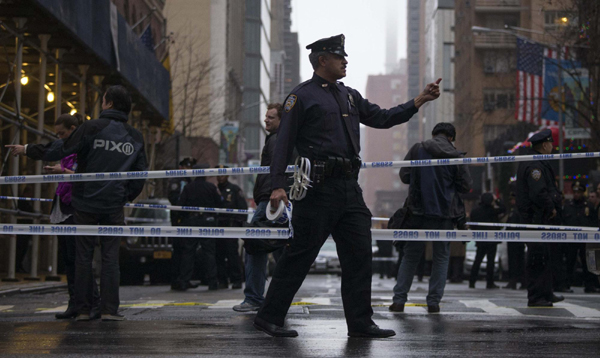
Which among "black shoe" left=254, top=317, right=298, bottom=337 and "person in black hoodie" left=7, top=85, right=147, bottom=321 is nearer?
"black shoe" left=254, top=317, right=298, bottom=337

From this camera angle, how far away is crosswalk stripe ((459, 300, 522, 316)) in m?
9.27

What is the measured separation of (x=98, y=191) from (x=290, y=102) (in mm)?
2456

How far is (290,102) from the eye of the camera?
22.0ft

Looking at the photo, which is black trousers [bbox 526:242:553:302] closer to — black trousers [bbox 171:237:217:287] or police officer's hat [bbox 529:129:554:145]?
police officer's hat [bbox 529:129:554:145]

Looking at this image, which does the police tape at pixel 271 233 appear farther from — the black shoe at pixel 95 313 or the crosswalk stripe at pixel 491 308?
the crosswalk stripe at pixel 491 308

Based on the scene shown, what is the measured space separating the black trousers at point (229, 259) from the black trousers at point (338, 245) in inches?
377

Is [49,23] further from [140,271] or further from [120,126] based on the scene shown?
[120,126]

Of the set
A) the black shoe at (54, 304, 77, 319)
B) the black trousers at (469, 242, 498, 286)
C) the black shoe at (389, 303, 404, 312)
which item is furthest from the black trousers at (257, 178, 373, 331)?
the black trousers at (469, 242, 498, 286)

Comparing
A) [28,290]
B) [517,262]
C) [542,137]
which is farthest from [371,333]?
[517,262]

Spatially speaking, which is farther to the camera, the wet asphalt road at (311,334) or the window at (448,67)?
the window at (448,67)

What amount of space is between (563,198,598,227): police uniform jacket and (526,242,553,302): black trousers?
23.0 feet

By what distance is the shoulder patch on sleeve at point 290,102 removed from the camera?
6.66 metres

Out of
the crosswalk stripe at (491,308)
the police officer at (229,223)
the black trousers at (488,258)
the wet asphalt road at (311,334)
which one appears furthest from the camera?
the black trousers at (488,258)

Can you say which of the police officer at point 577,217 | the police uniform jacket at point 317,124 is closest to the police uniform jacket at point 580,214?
the police officer at point 577,217
